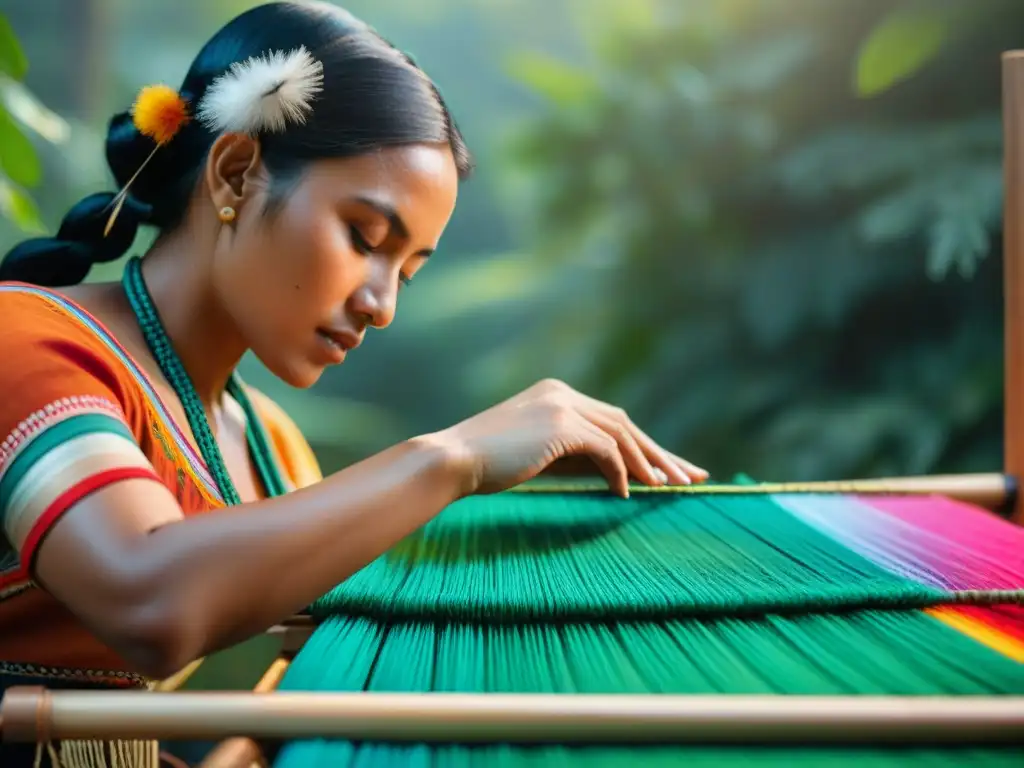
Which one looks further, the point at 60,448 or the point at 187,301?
the point at 187,301

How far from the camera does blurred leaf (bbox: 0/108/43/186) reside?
3.47 ft

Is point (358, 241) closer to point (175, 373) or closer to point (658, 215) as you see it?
point (175, 373)

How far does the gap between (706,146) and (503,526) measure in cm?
149

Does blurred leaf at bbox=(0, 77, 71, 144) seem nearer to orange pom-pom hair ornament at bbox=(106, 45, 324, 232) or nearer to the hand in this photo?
orange pom-pom hair ornament at bbox=(106, 45, 324, 232)

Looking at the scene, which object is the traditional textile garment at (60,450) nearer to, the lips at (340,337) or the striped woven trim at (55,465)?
the striped woven trim at (55,465)

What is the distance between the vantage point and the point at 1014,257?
3.04 ft

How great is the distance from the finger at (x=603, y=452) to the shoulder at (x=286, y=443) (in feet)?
1.09

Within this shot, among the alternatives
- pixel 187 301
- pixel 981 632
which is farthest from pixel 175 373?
pixel 981 632

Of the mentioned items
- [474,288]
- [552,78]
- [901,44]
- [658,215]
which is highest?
[552,78]

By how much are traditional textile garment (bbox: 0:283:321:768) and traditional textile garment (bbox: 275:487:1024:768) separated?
160 millimetres

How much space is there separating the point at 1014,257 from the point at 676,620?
62 cm

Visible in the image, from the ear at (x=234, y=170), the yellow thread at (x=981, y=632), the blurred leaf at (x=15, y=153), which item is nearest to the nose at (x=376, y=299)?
the ear at (x=234, y=170)

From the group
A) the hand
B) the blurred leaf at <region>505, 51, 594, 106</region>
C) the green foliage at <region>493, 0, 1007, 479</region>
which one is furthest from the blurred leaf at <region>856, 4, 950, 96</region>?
the hand

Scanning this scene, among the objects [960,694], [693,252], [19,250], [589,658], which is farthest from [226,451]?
[693,252]
